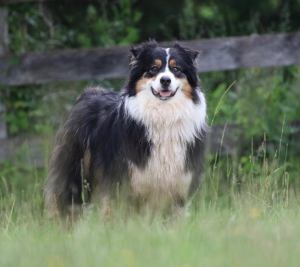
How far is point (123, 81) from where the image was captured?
11094mm

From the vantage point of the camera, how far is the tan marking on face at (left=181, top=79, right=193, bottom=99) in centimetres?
791

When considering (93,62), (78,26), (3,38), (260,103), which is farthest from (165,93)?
(78,26)

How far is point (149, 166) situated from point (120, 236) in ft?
7.33

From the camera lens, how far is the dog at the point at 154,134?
25.8ft

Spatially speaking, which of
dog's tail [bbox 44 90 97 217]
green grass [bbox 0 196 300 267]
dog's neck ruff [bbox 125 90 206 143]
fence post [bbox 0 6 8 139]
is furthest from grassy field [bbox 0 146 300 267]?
fence post [bbox 0 6 8 139]

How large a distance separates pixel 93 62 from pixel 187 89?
7.77ft

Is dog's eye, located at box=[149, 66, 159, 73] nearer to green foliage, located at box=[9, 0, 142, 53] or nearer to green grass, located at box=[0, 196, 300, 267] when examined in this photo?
green grass, located at box=[0, 196, 300, 267]

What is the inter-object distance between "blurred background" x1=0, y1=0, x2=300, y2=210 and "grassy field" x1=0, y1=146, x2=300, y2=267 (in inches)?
70.4

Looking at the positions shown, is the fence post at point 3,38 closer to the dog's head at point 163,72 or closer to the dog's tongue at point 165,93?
the dog's head at point 163,72

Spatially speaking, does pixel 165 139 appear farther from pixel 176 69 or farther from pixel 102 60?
pixel 102 60

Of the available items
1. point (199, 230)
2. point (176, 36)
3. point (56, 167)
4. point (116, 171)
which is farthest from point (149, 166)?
point (176, 36)

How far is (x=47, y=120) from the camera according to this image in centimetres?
1078

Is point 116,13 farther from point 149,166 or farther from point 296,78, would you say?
point 149,166

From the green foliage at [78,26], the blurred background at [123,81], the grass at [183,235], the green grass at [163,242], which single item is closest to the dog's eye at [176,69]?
the grass at [183,235]
